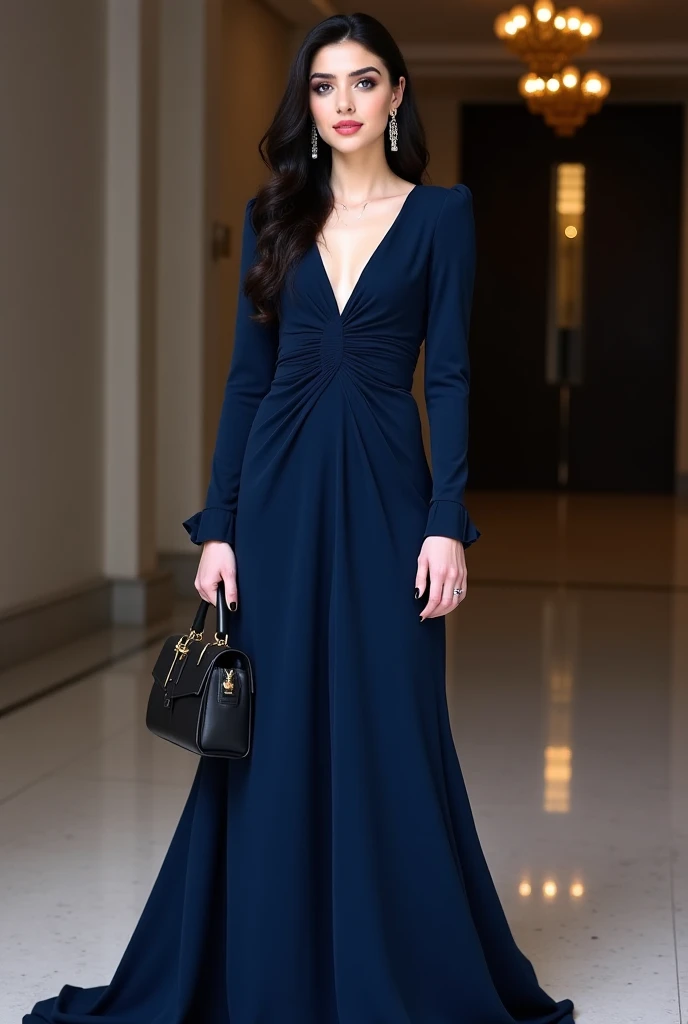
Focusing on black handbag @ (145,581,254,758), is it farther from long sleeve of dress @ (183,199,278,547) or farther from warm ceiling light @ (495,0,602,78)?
warm ceiling light @ (495,0,602,78)

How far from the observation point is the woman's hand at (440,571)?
1860 mm

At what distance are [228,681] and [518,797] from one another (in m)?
1.70

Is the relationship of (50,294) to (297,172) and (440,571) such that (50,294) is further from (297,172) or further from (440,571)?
(440,571)

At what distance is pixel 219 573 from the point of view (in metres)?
1.97

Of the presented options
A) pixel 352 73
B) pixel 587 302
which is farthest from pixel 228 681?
pixel 587 302

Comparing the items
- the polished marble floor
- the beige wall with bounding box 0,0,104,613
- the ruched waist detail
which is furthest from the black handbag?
the beige wall with bounding box 0,0,104,613

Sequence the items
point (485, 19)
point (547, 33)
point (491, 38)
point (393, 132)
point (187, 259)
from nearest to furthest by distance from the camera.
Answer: point (393, 132) < point (187, 259) < point (547, 33) < point (485, 19) < point (491, 38)

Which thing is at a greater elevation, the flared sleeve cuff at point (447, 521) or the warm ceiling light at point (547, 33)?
the warm ceiling light at point (547, 33)

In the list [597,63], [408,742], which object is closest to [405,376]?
[408,742]

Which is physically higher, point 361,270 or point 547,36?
point 547,36

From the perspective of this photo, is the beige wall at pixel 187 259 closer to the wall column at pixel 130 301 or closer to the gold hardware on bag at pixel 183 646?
the wall column at pixel 130 301

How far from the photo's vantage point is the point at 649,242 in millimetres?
12047

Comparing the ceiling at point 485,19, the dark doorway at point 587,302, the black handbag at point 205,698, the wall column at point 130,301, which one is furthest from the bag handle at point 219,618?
the dark doorway at point 587,302

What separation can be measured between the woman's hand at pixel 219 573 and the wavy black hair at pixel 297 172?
0.33 metres
